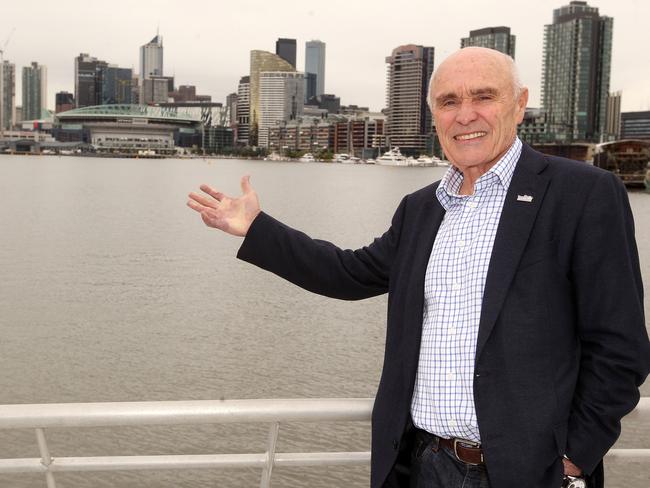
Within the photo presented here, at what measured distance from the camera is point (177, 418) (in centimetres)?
223

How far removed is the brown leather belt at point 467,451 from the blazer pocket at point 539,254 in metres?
0.46

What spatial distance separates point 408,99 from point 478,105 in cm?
18083

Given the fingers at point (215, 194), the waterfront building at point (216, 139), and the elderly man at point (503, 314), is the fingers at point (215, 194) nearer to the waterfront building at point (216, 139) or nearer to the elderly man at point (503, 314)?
the elderly man at point (503, 314)

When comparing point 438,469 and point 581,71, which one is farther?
point 581,71

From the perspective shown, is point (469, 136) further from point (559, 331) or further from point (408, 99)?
point (408, 99)

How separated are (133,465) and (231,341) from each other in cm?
1021

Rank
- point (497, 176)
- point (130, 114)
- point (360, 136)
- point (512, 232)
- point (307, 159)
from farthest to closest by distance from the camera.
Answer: point (360, 136) < point (307, 159) < point (130, 114) < point (497, 176) < point (512, 232)

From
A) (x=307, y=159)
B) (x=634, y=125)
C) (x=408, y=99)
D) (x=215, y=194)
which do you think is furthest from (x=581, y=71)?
(x=215, y=194)

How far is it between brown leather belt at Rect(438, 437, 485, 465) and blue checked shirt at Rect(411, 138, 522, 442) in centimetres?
2

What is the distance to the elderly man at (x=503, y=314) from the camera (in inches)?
76.2

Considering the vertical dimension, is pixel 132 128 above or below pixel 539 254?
above

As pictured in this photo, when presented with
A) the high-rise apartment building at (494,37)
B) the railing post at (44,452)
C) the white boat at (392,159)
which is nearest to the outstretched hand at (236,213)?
the railing post at (44,452)

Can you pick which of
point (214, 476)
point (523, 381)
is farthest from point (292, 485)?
point (523, 381)

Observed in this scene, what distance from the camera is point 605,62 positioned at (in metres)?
172
